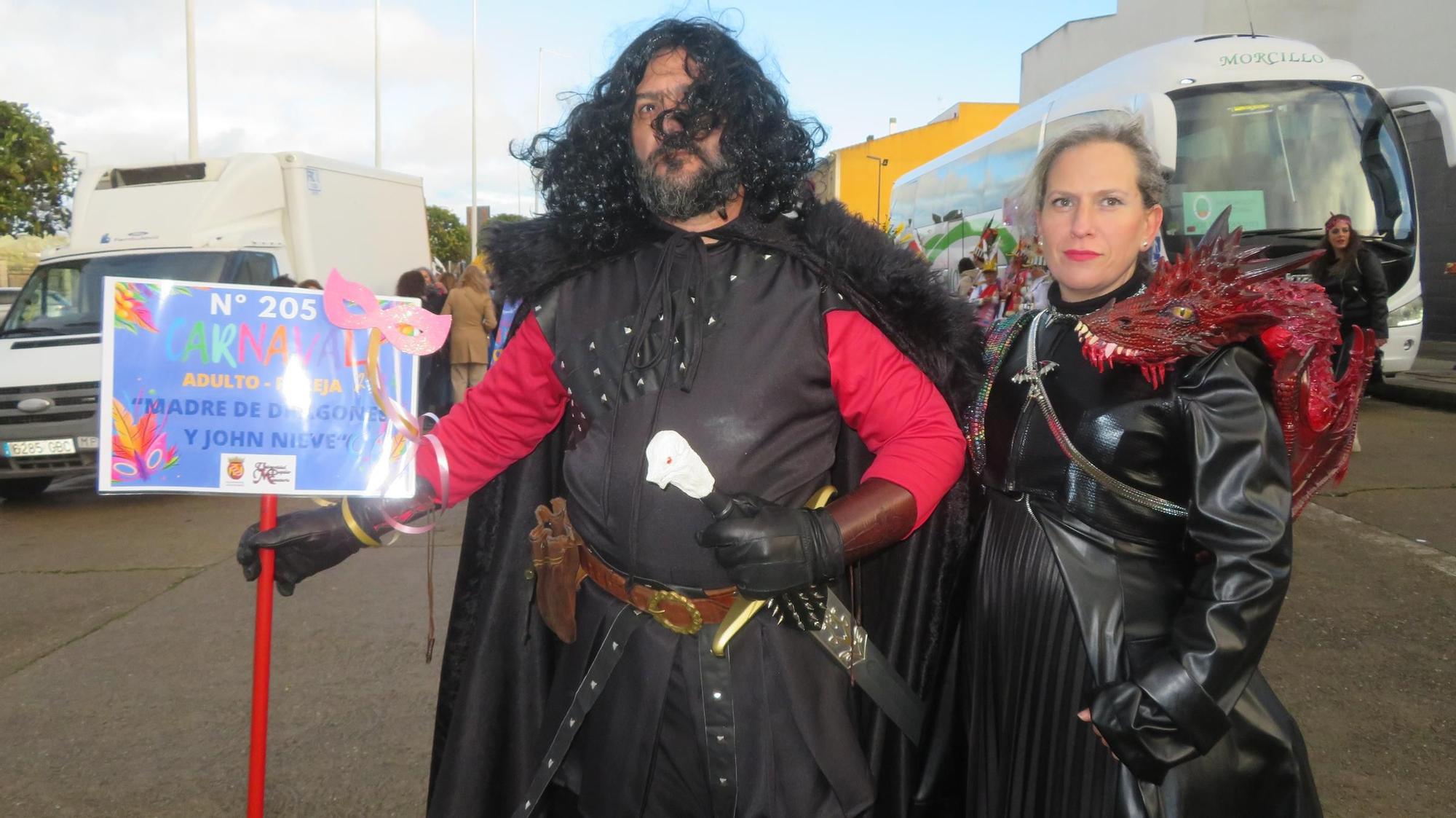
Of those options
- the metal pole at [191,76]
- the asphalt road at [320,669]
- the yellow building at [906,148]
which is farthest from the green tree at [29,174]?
the yellow building at [906,148]

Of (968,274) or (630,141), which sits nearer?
(630,141)

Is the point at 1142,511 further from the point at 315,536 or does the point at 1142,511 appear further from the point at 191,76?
the point at 191,76

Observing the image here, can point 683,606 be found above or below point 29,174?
below

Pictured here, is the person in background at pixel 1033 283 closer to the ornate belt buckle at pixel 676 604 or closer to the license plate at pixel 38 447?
the ornate belt buckle at pixel 676 604

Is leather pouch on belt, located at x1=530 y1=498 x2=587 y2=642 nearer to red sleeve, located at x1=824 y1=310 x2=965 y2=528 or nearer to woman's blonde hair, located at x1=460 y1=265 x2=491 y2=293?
red sleeve, located at x1=824 y1=310 x2=965 y2=528

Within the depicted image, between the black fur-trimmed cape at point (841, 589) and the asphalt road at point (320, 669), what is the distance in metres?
1.07

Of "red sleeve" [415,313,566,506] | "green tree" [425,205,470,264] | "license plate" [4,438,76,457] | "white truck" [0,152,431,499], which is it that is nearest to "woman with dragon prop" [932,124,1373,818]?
"red sleeve" [415,313,566,506]

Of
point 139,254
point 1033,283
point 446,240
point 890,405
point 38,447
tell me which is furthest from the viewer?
point 446,240

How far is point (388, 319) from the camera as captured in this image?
2051 millimetres

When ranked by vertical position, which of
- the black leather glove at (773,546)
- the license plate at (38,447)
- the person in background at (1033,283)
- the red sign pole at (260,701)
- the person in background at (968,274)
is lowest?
the red sign pole at (260,701)

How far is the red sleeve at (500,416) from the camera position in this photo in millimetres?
2104

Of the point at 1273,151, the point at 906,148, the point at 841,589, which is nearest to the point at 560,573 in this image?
the point at 841,589

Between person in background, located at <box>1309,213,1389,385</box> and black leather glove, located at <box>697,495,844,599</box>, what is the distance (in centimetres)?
771

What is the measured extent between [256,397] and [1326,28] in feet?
65.2
